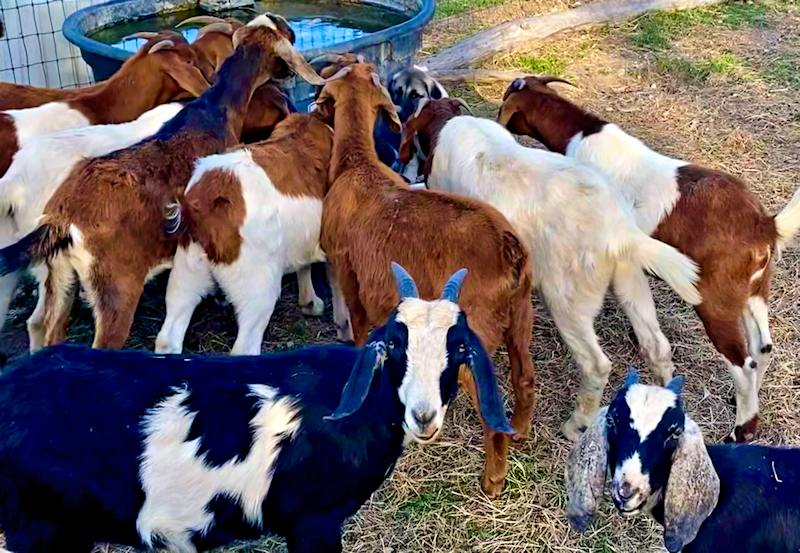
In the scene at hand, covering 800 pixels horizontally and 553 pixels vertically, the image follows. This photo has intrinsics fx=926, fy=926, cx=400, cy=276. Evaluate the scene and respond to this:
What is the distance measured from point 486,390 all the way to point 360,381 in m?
0.37

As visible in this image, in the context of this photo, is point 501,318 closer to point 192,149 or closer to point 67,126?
point 192,149

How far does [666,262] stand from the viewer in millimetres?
3441

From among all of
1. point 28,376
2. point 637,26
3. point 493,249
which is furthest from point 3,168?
point 637,26

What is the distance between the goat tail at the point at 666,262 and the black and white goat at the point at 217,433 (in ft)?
3.17

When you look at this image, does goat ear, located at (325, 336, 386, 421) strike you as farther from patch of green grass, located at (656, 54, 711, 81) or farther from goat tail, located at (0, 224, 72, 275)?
patch of green grass, located at (656, 54, 711, 81)

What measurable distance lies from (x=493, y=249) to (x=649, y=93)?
4425mm

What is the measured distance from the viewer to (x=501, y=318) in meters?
3.34

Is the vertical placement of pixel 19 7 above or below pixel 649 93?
above

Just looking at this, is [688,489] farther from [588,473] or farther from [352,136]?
[352,136]

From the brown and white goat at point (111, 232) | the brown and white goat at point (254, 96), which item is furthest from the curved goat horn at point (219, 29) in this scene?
the brown and white goat at point (111, 232)

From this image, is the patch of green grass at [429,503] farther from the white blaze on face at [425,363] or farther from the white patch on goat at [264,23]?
the white patch on goat at [264,23]

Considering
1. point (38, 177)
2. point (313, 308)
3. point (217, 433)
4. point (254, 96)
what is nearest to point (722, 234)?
point (313, 308)

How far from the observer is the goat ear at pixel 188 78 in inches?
181

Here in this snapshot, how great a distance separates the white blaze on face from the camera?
8.42 feet
